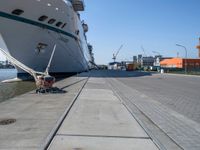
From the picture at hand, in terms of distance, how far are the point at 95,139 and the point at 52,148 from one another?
953 mm

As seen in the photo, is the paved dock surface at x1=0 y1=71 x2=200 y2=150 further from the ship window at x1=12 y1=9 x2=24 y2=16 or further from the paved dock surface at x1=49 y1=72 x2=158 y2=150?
the ship window at x1=12 y1=9 x2=24 y2=16

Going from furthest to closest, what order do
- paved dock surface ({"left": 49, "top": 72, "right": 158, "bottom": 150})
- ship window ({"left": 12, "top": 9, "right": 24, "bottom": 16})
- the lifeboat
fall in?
the lifeboat → ship window ({"left": 12, "top": 9, "right": 24, "bottom": 16}) → paved dock surface ({"left": 49, "top": 72, "right": 158, "bottom": 150})

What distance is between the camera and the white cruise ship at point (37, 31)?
21.3 metres

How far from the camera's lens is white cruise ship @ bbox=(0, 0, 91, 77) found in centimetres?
2134

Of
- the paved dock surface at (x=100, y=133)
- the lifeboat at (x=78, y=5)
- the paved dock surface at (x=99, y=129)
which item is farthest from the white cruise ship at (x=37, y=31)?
the paved dock surface at (x=100, y=133)

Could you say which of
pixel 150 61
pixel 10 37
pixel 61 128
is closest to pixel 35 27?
pixel 10 37

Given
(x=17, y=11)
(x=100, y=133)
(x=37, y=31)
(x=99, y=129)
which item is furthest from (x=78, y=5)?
(x=100, y=133)

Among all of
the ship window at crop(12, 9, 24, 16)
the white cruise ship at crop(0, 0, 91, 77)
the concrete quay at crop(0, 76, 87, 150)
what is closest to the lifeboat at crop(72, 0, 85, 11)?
the white cruise ship at crop(0, 0, 91, 77)

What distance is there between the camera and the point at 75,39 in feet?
111

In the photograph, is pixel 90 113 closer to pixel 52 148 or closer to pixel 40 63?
pixel 52 148

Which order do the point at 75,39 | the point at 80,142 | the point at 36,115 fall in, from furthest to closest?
the point at 75,39
the point at 36,115
the point at 80,142

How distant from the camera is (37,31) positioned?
23875mm

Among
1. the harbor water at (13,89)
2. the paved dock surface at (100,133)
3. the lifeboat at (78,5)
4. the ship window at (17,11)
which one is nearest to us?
the paved dock surface at (100,133)

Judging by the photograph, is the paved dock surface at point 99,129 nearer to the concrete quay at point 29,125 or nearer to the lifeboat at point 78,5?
the concrete quay at point 29,125
